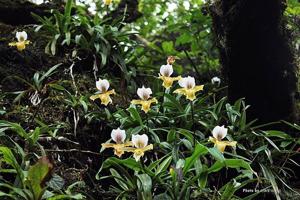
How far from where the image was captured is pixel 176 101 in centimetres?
274

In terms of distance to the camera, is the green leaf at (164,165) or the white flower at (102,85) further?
the white flower at (102,85)

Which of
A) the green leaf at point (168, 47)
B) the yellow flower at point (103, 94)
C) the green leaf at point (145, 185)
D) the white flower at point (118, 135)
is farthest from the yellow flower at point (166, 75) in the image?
the green leaf at point (168, 47)

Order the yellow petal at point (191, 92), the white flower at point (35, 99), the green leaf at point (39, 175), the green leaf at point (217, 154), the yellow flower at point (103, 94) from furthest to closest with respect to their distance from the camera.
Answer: the white flower at point (35, 99) → the yellow flower at point (103, 94) → the yellow petal at point (191, 92) → the green leaf at point (217, 154) → the green leaf at point (39, 175)

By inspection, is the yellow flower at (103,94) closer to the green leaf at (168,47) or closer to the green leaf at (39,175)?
the green leaf at (39,175)

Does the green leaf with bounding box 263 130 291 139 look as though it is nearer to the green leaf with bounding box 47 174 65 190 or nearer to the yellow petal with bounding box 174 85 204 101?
the yellow petal with bounding box 174 85 204 101

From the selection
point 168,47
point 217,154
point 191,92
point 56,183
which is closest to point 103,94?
point 191,92

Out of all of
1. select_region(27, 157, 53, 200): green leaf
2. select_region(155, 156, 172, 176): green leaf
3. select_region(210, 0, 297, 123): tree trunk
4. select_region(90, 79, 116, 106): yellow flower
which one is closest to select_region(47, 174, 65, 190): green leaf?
select_region(27, 157, 53, 200): green leaf

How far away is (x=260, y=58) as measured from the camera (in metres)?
2.46

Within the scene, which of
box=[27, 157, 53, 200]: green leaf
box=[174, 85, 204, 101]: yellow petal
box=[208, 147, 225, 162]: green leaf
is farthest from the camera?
box=[174, 85, 204, 101]: yellow petal

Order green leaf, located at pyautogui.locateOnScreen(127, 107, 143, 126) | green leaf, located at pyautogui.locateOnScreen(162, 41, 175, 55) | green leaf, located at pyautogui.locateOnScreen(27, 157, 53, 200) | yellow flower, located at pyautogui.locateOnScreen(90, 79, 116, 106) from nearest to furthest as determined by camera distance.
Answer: green leaf, located at pyautogui.locateOnScreen(27, 157, 53, 200)
yellow flower, located at pyautogui.locateOnScreen(90, 79, 116, 106)
green leaf, located at pyautogui.locateOnScreen(127, 107, 143, 126)
green leaf, located at pyautogui.locateOnScreen(162, 41, 175, 55)

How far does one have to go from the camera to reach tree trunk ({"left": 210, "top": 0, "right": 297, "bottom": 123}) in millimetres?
2432

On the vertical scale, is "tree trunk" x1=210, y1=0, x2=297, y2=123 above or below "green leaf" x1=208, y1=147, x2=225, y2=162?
above

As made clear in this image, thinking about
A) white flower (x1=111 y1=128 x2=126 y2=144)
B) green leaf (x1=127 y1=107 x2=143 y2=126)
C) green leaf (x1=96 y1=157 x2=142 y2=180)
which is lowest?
green leaf (x1=96 y1=157 x2=142 y2=180)

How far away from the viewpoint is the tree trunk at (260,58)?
2432mm
